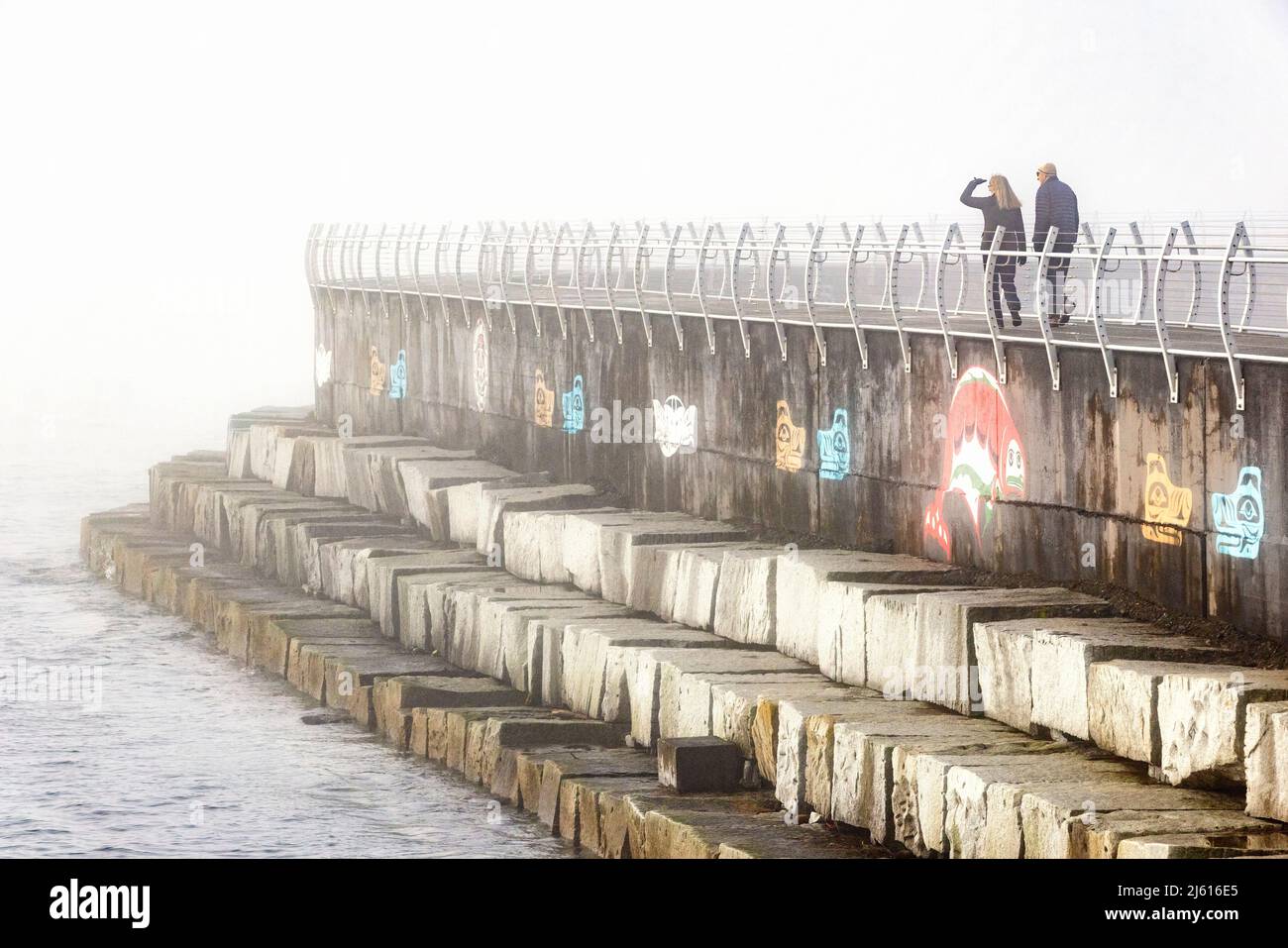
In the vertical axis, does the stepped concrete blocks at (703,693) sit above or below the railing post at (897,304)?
below

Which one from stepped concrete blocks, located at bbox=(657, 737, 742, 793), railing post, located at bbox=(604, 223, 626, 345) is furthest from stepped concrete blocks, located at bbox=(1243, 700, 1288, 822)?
railing post, located at bbox=(604, 223, 626, 345)

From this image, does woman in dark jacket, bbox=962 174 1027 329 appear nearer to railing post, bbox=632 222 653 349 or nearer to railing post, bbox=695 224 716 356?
railing post, bbox=695 224 716 356

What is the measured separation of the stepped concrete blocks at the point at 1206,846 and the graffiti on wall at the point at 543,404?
16.6 metres

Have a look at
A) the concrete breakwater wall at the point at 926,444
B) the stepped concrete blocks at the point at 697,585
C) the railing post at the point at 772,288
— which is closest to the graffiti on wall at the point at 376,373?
the concrete breakwater wall at the point at 926,444

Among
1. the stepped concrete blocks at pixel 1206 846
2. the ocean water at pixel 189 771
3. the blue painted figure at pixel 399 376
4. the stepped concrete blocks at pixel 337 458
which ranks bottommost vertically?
the ocean water at pixel 189 771

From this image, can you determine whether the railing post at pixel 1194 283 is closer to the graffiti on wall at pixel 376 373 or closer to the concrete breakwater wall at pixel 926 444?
the concrete breakwater wall at pixel 926 444

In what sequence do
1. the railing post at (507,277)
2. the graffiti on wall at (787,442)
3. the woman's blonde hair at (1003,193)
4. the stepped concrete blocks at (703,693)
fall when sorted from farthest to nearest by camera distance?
the railing post at (507,277)
the graffiti on wall at (787,442)
the woman's blonde hair at (1003,193)
the stepped concrete blocks at (703,693)

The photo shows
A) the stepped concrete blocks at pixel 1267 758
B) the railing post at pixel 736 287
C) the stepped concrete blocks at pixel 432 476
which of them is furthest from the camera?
the stepped concrete blocks at pixel 432 476

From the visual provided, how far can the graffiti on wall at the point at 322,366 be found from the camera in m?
38.4

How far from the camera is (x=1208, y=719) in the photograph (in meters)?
12.6

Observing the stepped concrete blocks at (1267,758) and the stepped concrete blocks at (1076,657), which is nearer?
the stepped concrete blocks at (1267,758)

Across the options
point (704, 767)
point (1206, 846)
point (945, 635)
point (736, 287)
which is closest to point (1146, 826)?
point (1206, 846)
